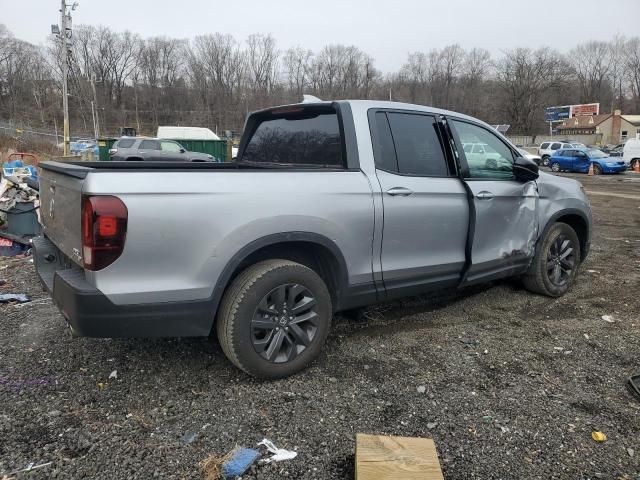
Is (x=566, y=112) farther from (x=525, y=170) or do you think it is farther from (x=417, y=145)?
(x=417, y=145)

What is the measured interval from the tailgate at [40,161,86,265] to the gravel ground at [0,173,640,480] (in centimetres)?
89

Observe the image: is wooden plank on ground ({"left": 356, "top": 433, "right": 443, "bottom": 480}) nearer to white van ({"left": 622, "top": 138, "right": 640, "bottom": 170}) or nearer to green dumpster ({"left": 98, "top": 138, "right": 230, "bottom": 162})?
green dumpster ({"left": 98, "top": 138, "right": 230, "bottom": 162})

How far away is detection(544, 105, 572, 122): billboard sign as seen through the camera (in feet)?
275

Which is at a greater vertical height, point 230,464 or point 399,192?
point 399,192

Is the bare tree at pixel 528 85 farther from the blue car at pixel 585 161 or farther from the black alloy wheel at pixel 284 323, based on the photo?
the black alloy wheel at pixel 284 323

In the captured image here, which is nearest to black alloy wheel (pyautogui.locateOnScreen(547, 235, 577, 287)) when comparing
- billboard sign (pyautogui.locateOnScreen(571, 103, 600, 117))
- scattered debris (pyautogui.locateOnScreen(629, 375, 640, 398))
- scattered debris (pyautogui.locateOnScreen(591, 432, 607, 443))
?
scattered debris (pyautogui.locateOnScreen(629, 375, 640, 398))

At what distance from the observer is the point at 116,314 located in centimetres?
261

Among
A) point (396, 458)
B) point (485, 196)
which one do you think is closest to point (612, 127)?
point (485, 196)

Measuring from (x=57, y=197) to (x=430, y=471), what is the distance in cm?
264

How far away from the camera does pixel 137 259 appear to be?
2598 mm

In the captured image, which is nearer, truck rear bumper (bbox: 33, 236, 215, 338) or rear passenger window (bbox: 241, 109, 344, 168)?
truck rear bumper (bbox: 33, 236, 215, 338)

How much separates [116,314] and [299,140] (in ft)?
6.57

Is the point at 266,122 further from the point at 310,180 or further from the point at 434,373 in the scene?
the point at 434,373

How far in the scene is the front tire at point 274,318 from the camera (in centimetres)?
293
